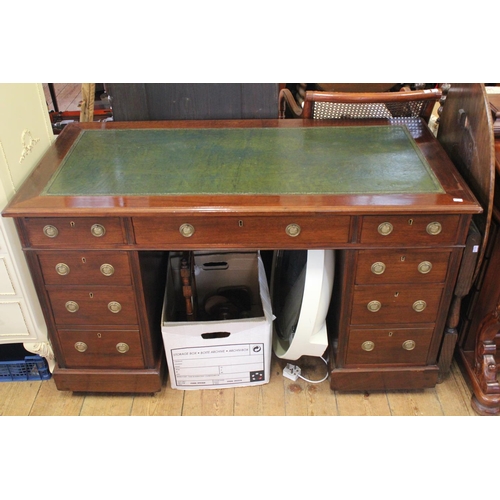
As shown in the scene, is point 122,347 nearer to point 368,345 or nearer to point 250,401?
point 250,401

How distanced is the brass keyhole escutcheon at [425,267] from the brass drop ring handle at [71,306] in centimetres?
99

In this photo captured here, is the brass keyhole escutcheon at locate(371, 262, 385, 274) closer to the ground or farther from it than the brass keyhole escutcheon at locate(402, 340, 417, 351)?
farther from it

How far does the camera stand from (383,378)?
5.64 ft

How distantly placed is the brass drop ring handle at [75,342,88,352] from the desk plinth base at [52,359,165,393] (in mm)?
90

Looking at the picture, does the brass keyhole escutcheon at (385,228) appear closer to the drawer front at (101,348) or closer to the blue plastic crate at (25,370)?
the drawer front at (101,348)

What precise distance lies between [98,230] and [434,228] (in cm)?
88

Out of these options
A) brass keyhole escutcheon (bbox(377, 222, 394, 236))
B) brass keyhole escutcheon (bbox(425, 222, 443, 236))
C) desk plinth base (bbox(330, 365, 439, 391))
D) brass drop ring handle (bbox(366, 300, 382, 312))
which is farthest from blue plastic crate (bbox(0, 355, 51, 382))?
brass keyhole escutcheon (bbox(425, 222, 443, 236))

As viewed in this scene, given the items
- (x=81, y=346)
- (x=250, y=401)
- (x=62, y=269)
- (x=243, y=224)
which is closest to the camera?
(x=243, y=224)

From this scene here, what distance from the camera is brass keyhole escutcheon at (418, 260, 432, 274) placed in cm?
147

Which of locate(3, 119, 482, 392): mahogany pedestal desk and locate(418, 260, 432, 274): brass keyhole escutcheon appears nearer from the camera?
locate(3, 119, 482, 392): mahogany pedestal desk

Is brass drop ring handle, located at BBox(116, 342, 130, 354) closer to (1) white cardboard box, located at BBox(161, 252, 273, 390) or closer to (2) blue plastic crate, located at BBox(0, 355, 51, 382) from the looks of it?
(1) white cardboard box, located at BBox(161, 252, 273, 390)

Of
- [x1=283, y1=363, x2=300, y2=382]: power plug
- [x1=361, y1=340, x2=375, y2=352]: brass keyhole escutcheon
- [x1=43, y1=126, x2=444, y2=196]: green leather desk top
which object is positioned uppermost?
[x1=43, y1=126, x2=444, y2=196]: green leather desk top

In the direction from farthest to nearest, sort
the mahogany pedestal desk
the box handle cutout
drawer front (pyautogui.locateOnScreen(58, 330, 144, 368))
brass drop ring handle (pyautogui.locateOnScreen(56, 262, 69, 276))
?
the box handle cutout
drawer front (pyautogui.locateOnScreen(58, 330, 144, 368))
brass drop ring handle (pyautogui.locateOnScreen(56, 262, 69, 276))
the mahogany pedestal desk

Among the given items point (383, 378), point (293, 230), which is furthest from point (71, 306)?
point (383, 378)
